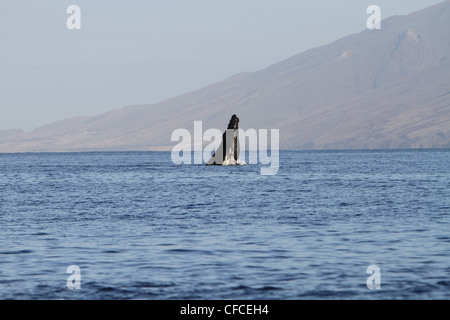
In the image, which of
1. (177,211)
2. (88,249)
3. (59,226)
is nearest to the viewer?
(88,249)

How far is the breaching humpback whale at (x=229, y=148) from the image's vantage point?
130100 mm

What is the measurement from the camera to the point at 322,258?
27.7m

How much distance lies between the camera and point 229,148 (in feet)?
454
